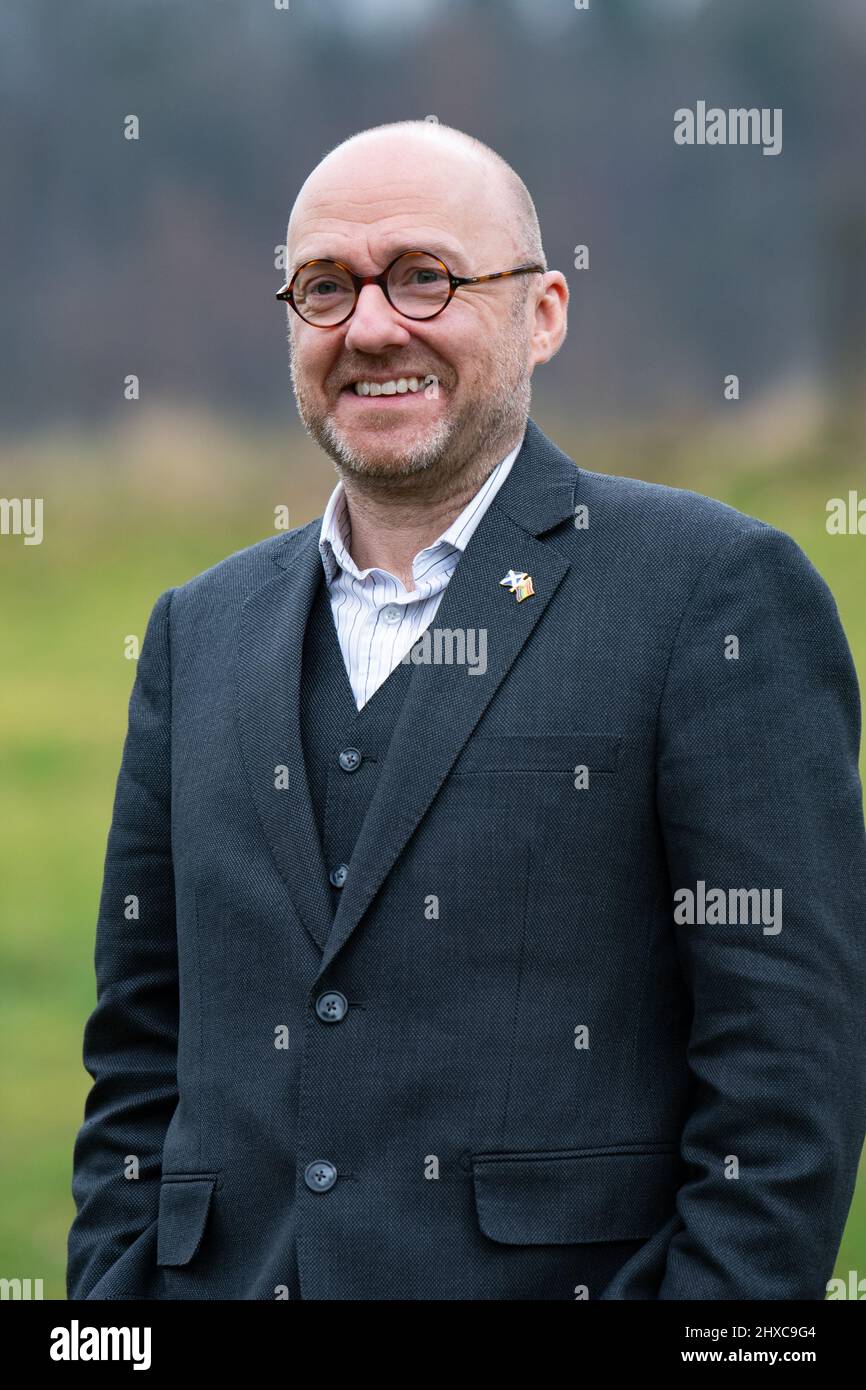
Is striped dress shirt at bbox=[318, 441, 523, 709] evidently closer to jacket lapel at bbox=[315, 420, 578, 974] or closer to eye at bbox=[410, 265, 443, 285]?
jacket lapel at bbox=[315, 420, 578, 974]

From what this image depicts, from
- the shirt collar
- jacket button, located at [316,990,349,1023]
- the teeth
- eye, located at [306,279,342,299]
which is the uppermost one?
eye, located at [306,279,342,299]

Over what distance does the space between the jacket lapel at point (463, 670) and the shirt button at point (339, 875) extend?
28 millimetres

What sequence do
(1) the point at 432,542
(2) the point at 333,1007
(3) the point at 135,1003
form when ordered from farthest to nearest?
(3) the point at 135,1003 → (1) the point at 432,542 → (2) the point at 333,1007

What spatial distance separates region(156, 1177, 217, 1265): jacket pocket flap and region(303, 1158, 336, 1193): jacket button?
15 cm

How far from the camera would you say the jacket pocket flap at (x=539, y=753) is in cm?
176

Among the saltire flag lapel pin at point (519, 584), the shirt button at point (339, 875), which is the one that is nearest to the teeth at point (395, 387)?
the saltire flag lapel pin at point (519, 584)

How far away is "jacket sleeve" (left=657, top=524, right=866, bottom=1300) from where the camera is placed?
5.52 ft

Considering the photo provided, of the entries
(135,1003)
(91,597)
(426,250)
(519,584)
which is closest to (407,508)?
(519,584)

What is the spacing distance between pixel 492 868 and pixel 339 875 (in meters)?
0.18

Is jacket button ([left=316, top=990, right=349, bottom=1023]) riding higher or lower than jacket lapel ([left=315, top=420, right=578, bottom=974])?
lower

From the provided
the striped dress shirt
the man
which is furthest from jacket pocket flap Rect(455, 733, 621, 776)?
the striped dress shirt

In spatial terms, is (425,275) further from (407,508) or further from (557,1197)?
(557,1197)

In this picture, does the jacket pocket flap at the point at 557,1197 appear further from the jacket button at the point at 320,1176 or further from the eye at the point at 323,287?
the eye at the point at 323,287

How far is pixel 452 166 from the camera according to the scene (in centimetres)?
196
